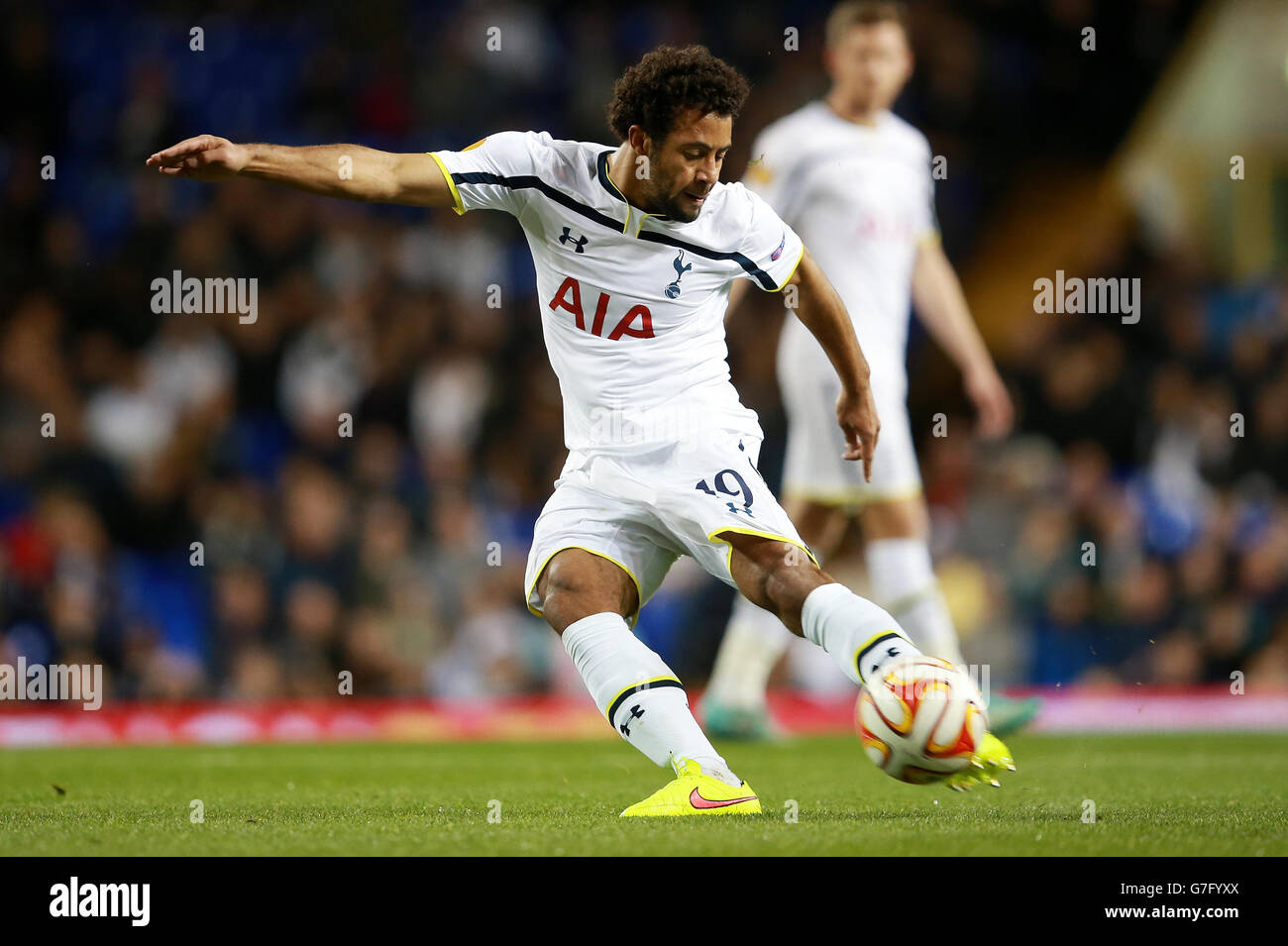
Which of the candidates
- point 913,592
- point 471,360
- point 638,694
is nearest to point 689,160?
point 638,694

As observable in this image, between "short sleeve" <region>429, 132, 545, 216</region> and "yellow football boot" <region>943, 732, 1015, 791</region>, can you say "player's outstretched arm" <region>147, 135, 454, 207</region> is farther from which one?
"yellow football boot" <region>943, 732, 1015, 791</region>

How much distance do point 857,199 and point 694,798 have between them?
398 centimetres

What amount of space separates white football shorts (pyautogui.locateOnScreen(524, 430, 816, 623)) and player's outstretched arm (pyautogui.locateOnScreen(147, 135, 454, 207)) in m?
0.93

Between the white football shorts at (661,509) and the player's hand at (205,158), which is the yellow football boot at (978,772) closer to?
the white football shorts at (661,509)

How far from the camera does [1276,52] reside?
13.9m

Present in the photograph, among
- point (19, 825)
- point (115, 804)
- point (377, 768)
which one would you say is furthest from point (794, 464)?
point (19, 825)

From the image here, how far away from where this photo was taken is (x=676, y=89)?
431 cm

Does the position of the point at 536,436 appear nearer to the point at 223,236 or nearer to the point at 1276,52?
the point at 223,236

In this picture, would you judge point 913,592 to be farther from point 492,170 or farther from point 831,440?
point 492,170

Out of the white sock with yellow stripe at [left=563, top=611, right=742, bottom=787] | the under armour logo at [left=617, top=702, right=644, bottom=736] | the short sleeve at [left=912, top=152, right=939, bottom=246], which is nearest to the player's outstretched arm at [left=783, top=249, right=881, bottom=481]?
the white sock with yellow stripe at [left=563, top=611, right=742, bottom=787]

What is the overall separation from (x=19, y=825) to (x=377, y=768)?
93.2 inches

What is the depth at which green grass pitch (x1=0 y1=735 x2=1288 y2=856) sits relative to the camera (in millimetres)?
3705

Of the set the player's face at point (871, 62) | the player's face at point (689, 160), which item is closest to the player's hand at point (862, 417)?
the player's face at point (689, 160)

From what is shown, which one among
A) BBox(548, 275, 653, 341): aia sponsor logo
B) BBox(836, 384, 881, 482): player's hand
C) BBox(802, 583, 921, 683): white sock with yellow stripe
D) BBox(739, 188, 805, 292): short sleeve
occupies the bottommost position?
BBox(802, 583, 921, 683): white sock with yellow stripe
